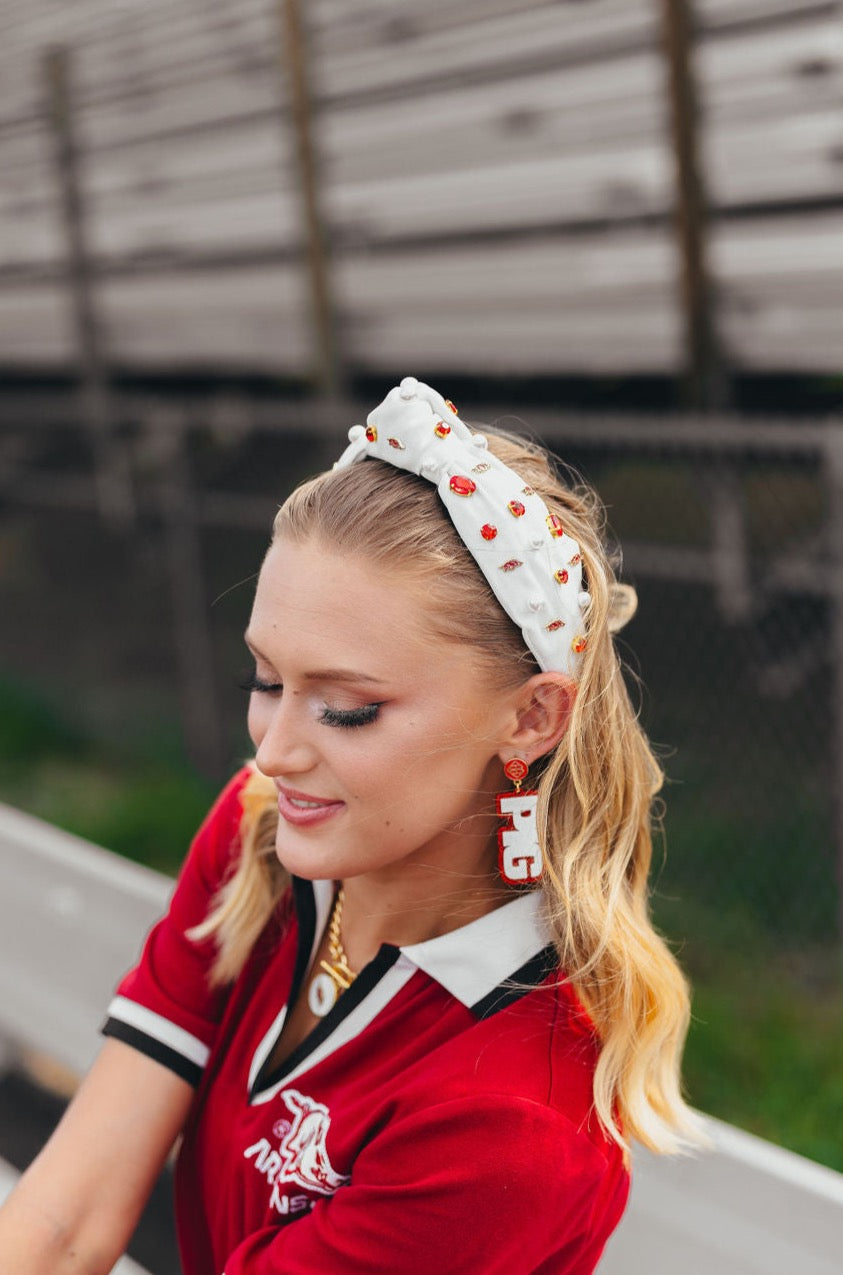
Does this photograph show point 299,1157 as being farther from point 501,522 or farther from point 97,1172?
point 501,522

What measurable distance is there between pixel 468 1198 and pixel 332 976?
353 millimetres

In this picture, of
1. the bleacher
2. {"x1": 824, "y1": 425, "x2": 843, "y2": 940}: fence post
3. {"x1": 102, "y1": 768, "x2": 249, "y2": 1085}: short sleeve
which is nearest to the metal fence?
{"x1": 824, "y1": 425, "x2": 843, "y2": 940}: fence post

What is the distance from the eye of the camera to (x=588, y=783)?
1.39 metres

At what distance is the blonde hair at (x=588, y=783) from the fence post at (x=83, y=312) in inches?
160

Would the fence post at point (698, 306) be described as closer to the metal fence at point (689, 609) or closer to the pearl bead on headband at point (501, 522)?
the metal fence at point (689, 609)

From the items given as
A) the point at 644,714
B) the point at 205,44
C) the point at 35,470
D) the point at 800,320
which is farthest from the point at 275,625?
the point at 35,470

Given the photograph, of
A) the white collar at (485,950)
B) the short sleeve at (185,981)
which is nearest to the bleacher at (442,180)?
the short sleeve at (185,981)

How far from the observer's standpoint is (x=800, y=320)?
352 centimetres

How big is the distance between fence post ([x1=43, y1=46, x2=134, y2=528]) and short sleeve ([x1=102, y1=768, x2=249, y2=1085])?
3.75 metres

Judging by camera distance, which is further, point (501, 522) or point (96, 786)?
point (96, 786)

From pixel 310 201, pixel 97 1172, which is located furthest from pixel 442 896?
pixel 310 201

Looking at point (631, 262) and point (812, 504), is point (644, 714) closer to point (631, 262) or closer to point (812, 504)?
point (812, 504)

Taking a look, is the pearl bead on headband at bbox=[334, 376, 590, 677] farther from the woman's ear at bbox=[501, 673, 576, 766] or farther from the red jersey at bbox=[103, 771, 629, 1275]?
the red jersey at bbox=[103, 771, 629, 1275]

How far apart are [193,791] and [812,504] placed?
90.1 inches
